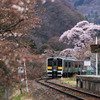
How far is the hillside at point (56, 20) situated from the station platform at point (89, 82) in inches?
1638

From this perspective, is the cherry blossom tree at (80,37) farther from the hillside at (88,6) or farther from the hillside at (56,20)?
the hillside at (88,6)

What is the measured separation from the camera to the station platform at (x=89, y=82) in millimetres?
12071

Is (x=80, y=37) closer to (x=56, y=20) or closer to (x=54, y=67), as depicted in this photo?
(x=54, y=67)

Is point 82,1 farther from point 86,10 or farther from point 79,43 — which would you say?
point 79,43

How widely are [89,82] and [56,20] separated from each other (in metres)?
50.7

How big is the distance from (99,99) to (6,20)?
5249 mm

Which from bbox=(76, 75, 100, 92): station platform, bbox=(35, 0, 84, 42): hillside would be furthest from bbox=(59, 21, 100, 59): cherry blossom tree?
bbox=(76, 75, 100, 92): station platform

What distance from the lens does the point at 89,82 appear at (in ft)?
42.7

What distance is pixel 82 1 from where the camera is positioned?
376 ft

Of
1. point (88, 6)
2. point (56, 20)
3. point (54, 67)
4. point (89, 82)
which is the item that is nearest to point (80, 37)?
point (54, 67)

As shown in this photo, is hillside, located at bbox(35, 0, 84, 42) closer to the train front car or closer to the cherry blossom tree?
the cherry blossom tree

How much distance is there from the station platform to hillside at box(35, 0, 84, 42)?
41608 mm

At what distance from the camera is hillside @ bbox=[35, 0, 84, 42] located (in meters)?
57.9

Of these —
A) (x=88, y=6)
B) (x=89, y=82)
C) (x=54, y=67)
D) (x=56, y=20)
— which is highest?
(x=88, y=6)
